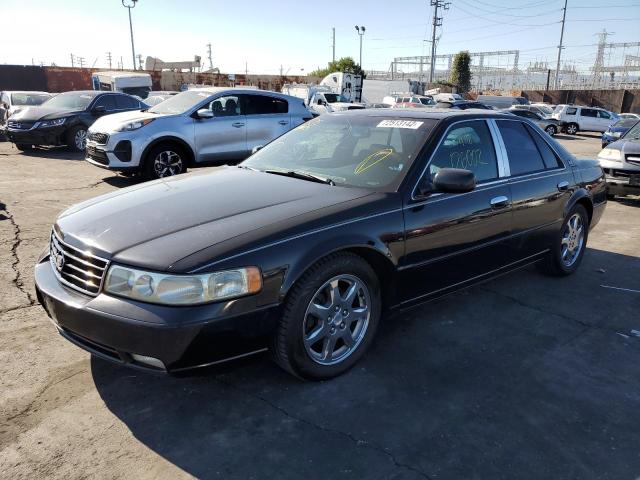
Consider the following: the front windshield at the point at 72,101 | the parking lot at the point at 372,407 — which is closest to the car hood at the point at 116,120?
the front windshield at the point at 72,101

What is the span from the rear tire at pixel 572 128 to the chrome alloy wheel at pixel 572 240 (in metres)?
27.0

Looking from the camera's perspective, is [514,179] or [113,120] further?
[113,120]

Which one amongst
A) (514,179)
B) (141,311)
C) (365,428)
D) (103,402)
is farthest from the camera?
(514,179)

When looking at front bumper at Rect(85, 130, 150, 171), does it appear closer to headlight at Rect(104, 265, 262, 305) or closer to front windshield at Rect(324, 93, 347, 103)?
headlight at Rect(104, 265, 262, 305)

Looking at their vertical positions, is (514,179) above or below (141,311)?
above

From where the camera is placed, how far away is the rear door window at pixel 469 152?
11.9 feet

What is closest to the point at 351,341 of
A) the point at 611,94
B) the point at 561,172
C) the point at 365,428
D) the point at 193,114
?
the point at 365,428

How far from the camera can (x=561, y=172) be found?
473 centimetres

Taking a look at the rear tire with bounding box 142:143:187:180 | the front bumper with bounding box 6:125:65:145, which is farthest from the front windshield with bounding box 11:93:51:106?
the rear tire with bounding box 142:143:187:180

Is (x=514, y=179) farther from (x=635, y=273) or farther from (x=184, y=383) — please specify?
(x=184, y=383)

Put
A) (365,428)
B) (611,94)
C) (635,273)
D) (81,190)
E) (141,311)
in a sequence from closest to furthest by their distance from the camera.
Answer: (141,311) < (365,428) < (635,273) < (81,190) < (611,94)

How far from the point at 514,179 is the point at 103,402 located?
10.9 ft

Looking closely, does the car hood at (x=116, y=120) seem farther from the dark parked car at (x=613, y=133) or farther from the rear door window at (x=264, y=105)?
the dark parked car at (x=613, y=133)

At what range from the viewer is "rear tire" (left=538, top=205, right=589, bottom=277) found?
4.80 m
